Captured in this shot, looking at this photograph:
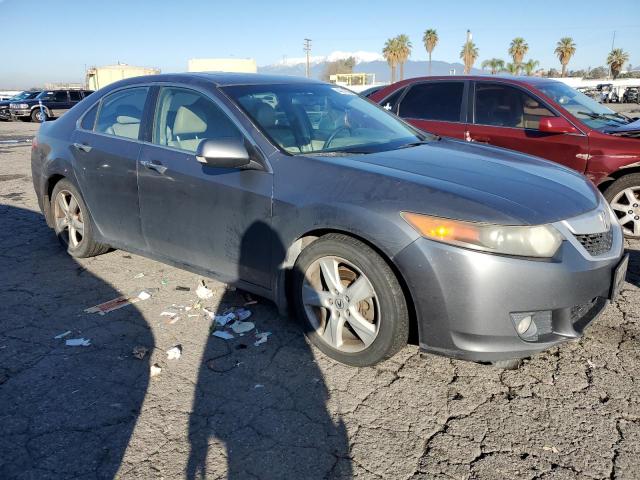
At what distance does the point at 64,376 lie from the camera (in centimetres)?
290

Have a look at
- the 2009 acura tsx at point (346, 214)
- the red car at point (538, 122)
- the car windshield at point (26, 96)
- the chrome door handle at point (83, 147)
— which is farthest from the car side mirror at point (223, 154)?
the car windshield at point (26, 96)

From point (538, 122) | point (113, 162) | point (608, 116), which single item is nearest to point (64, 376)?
point (113, 162)

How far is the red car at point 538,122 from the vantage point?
5.21 meters

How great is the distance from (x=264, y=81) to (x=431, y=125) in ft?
9.46

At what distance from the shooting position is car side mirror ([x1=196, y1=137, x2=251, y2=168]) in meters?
3.06

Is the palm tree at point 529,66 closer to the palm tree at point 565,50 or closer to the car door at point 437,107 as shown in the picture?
the palm tree at point 565,50

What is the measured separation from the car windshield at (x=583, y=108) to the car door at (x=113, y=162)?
4359 millimetres

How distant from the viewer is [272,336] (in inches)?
131

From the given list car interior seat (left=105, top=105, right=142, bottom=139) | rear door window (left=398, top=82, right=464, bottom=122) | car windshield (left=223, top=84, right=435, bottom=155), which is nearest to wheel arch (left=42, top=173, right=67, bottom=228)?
car interior seat (left=105, top=105, right=142, bottom=139)

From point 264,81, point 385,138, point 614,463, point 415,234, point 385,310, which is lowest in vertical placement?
point 614,463

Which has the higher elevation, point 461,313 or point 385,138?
point 385,138

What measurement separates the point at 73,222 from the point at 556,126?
4814mm

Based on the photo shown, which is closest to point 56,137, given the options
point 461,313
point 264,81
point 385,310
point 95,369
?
point 264,81

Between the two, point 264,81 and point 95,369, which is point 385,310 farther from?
point 264,81
